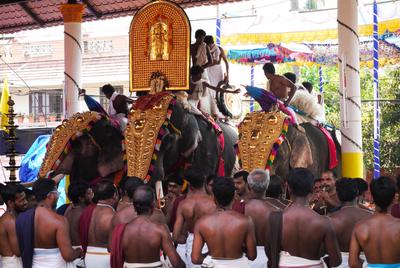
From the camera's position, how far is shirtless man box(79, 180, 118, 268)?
8.88m

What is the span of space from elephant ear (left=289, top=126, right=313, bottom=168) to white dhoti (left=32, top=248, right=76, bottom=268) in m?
4.81

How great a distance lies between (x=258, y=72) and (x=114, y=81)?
467cm

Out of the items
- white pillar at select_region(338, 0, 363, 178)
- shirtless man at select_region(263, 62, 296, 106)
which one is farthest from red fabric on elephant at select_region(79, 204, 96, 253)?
white pillar at select_region(338, 0, 363, 178)

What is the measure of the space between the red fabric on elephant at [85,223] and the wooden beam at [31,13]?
29.8 ft

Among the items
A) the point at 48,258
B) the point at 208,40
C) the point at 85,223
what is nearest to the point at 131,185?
the point at 85,223

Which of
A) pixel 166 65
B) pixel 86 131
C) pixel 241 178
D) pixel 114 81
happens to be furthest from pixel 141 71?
pixel 114 81

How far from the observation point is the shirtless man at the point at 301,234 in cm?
715

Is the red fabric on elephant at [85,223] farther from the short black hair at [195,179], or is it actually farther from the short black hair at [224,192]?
the short black hair at [224,192]

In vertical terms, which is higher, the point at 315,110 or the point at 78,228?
the point at 315,110

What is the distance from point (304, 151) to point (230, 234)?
5273mm

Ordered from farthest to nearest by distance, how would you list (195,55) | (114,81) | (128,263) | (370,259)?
1. (114,81)
2. (195,55)
3. (128,263)
4. (370,259)

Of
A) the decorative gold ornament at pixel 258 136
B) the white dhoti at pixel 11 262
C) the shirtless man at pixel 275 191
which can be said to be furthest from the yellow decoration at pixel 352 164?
the white dhoti at pixel 11 262

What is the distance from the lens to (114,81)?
29.9 meters

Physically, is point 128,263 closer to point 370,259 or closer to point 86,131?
point 370,259
